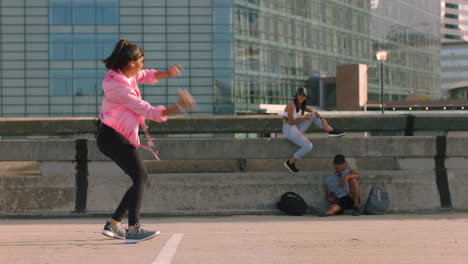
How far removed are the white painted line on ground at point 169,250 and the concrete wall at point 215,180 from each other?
80.1 inches

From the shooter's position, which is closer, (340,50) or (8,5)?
(8,5)

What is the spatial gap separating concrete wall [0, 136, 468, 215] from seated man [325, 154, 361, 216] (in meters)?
0.18

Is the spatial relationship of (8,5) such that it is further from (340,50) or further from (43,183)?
(43,183)

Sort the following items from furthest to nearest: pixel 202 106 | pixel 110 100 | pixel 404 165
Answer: pixel 202 106 → pixel 404 165 → pixel 110 100

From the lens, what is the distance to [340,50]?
7031 centimetres

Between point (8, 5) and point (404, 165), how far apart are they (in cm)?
5064

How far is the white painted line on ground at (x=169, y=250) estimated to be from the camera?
5.14 meters

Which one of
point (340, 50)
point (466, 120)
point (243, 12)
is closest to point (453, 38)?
point (340, 50)

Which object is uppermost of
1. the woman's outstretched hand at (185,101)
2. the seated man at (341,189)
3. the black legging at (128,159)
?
the woman's outstretched hand at (185,101)

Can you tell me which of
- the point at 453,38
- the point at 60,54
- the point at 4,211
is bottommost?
the point at 4,211

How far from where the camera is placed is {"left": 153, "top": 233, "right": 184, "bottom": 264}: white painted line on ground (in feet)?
16.9

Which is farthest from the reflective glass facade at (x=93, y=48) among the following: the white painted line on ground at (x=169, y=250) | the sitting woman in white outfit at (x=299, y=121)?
the white painted line on ground at (x=169, y=250)

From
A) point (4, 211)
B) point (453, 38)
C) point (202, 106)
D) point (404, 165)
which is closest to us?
point (4, 211)

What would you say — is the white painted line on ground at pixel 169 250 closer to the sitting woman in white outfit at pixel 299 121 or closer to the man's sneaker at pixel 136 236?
the man's sneaker at pixel 136 236
